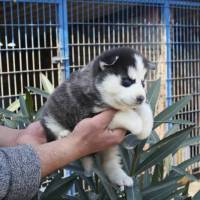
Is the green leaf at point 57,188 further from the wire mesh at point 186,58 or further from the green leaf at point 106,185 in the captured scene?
the wire mesh at point 186,58

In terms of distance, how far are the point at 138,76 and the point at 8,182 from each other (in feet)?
1.94

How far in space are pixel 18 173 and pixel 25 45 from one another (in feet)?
8.59

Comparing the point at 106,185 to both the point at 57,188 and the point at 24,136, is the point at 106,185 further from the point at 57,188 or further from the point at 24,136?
the point at 24,136

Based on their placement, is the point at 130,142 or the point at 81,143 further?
the point at 130,142

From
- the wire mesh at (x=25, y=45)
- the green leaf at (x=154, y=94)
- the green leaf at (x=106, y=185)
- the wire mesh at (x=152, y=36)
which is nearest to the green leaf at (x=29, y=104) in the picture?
the green leaf at (x=154, y=94)

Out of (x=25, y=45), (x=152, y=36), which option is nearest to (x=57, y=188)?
(x=25, y=45)

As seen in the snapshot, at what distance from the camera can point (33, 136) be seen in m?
1.86

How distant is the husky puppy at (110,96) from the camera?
5.28ft

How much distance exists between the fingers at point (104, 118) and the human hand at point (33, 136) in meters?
0.33

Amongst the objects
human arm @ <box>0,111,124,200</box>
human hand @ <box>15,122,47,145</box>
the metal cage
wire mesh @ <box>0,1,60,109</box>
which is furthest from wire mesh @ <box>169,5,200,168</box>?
human arm @ <box>0,111,124,200</box>

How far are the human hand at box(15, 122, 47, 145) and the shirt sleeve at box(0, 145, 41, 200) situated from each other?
354mm

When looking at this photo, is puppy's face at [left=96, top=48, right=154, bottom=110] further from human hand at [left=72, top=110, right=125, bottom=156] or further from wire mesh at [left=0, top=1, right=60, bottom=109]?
wire mesh at [left=0, top=1, right=60, bottom=109]

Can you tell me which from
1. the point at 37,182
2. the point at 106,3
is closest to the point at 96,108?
the point at 37,182

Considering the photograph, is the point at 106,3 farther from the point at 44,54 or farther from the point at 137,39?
the point at 44,54
